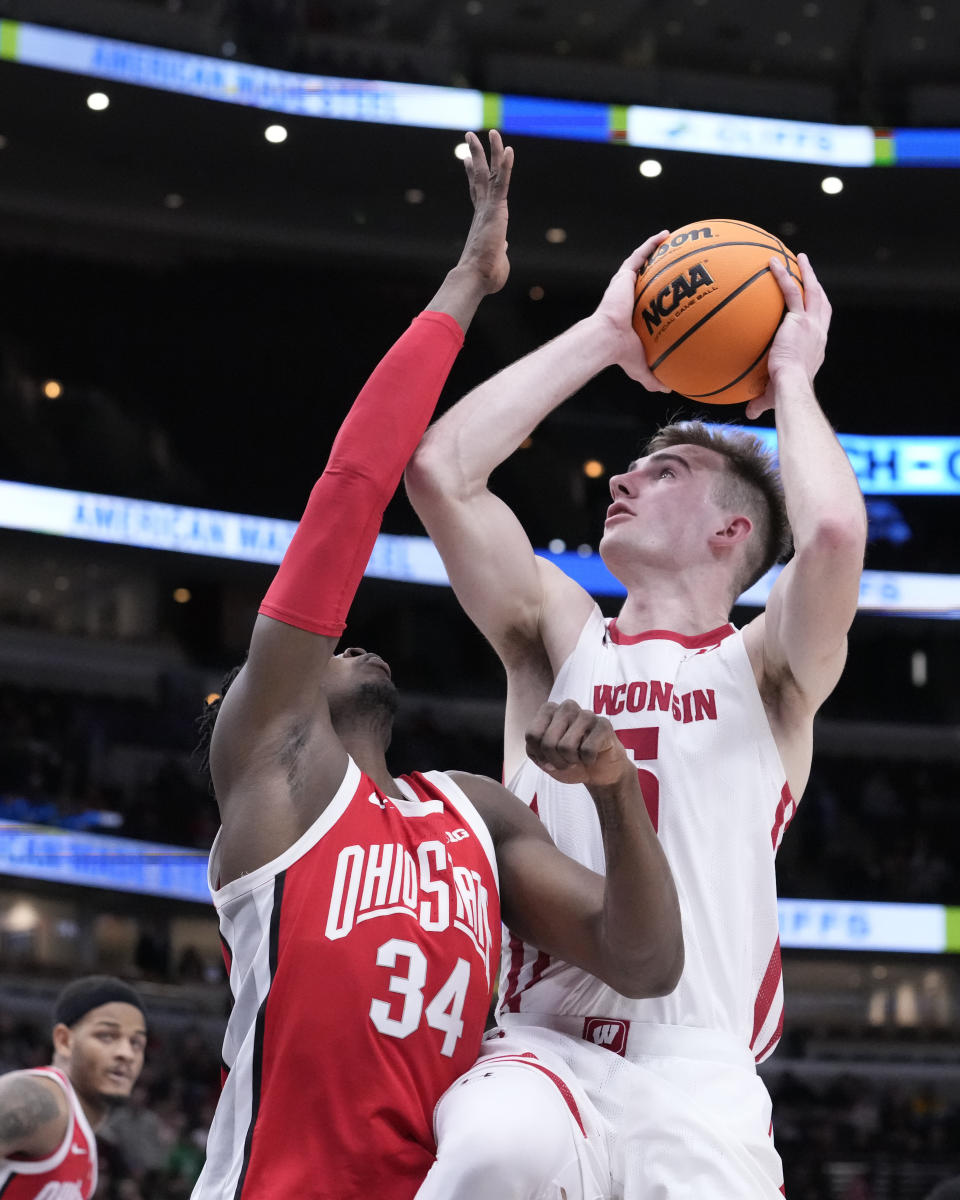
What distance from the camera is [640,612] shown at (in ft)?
10.3

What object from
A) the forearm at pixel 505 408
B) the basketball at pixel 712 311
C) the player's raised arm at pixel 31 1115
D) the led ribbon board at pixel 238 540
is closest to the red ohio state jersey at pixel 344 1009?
the forearm at pixel 505 408

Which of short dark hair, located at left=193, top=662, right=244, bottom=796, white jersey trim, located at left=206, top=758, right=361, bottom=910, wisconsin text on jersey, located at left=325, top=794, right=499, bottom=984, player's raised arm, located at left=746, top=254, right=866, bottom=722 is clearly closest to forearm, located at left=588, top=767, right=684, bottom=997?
wisconsin text on jersey, located at left=325, top=794, right=499, bottom=984

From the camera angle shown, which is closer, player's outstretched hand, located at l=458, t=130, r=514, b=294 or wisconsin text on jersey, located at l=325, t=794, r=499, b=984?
wisconsin text on jersey, located at l=325, t=794, r=499, b=984

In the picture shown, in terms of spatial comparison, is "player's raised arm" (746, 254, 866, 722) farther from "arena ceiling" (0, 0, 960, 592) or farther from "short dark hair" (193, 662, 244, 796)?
"arena ceiling" (0, 0, 960, 592)

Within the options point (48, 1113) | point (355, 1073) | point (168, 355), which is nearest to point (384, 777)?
point (355, 1073)

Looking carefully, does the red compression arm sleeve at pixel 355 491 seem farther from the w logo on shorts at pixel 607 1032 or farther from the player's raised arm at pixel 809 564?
the w logo on shorts at pixel 607 1032

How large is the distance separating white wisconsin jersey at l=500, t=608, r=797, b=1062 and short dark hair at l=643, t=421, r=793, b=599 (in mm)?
339

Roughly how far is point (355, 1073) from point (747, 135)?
14615 millimetres

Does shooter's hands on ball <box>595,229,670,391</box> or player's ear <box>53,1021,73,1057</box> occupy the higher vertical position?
shooter's hands on ball <box>595,229,670,391</box>

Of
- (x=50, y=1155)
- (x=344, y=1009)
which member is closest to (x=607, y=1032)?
(x=344, y=1009)

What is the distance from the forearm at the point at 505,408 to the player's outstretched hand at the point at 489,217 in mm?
213

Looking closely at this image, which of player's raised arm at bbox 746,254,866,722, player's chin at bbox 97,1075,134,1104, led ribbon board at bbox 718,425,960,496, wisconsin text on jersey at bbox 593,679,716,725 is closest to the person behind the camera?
player's raised arm at bbox 746,254,866,722

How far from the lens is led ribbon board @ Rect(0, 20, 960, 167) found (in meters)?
14.3

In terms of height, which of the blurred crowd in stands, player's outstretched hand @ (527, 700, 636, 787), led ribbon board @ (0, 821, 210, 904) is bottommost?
player's outstretched hand @ (527, 700, 636, 787)
